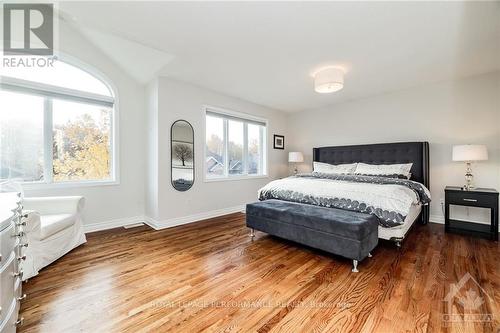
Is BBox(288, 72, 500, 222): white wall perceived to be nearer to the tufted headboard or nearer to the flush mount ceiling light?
the tufted headboard

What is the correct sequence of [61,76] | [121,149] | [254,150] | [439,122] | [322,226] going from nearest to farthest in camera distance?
[322,226] → [61,76] → [121,149] → [439,122] → [254,150]

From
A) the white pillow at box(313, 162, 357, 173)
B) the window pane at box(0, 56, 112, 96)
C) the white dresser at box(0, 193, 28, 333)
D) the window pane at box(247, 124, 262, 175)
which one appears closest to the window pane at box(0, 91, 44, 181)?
the window pane at box(0, 56, 112, 96)

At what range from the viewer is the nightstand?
291cm

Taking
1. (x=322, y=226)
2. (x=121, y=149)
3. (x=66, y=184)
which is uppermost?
(x=121, y=149)

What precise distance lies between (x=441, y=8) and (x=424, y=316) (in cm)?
257

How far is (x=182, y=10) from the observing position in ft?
6.82

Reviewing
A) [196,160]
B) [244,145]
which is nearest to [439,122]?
[244,145]

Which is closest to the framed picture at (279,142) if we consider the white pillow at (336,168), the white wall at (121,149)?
the white pillow at (336,168)

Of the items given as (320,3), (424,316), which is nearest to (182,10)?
(320,3)

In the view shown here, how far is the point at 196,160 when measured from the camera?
394 cm

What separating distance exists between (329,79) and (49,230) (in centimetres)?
375

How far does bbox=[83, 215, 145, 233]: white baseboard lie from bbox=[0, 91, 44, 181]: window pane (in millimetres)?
928

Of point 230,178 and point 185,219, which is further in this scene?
point 230,178

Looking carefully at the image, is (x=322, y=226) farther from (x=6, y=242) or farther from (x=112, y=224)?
(x=112, y=224)
